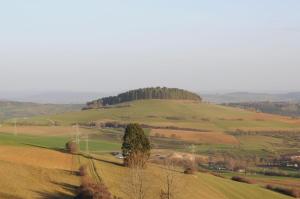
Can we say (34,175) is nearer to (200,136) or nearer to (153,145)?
(153,145)

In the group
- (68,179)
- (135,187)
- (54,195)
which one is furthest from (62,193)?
(135,187)

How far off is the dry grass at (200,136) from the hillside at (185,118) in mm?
10064

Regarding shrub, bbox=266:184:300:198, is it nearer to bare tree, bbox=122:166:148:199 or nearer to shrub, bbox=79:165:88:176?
bare tree, bbox=122:166:148:199

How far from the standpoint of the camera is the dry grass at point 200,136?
138 m

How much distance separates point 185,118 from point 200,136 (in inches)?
1352

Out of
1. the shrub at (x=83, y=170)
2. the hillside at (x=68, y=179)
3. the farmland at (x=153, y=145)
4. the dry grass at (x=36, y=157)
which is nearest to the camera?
the hillside at (x=68, y=179)

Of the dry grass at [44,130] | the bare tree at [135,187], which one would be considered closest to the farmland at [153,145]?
the dry grass at [44,130]

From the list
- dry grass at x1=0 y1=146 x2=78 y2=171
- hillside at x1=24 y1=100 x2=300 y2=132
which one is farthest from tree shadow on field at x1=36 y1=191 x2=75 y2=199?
hillside at x1=24 y1=100 x2=300 y2=132

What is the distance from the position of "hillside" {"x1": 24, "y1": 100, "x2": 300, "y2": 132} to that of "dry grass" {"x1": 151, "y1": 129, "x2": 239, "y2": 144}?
10064 millimetres

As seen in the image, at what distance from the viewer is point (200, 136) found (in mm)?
141875

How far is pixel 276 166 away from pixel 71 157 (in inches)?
2081

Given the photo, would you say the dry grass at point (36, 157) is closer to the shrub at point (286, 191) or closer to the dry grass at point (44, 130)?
the shrub at point (286, 191)

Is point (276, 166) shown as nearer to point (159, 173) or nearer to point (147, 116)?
point (159, 173)

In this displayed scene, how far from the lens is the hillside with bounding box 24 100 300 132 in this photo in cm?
16275
